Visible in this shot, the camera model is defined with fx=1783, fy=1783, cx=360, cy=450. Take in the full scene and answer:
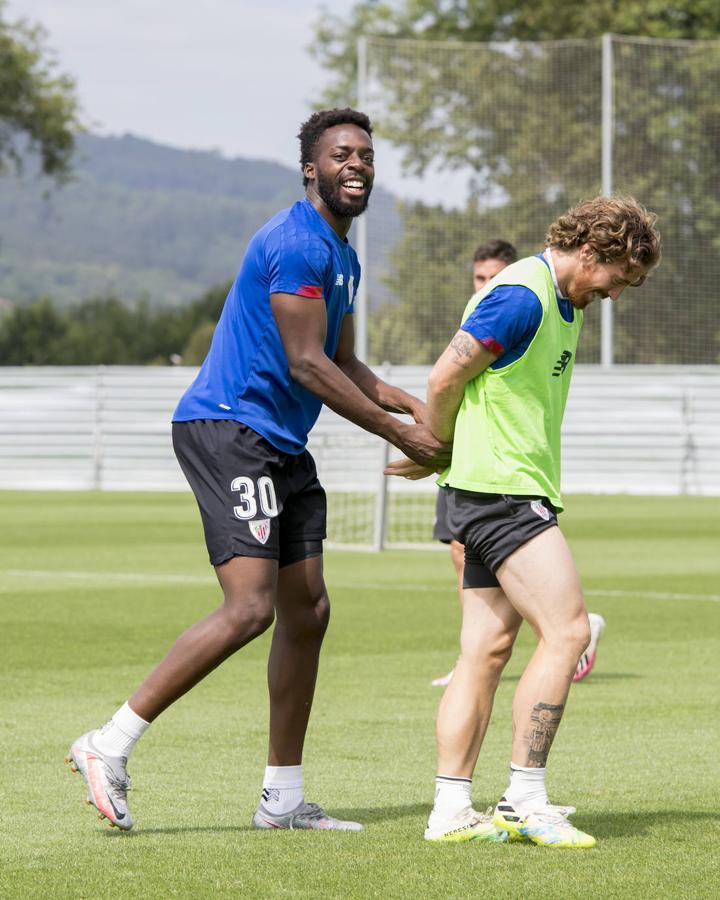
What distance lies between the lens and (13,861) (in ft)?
17.4

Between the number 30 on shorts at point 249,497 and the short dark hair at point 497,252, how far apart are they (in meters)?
4.32

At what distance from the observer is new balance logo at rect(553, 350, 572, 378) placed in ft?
18.5

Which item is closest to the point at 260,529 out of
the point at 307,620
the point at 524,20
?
the point at 307,620

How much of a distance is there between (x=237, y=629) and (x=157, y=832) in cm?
72

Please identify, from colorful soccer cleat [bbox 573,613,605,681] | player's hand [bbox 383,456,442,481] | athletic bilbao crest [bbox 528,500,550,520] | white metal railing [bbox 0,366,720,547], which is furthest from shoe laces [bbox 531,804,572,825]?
white metal railing [bbox 0,366,720,547]

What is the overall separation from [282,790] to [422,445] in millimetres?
1246

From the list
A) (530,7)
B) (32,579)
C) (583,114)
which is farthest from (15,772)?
(530,7)

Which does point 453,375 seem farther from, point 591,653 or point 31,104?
point 31,104

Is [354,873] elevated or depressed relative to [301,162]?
depressed

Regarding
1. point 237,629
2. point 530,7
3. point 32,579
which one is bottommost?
point 32,579

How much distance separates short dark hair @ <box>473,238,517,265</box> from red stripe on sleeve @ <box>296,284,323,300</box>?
4.19 meters

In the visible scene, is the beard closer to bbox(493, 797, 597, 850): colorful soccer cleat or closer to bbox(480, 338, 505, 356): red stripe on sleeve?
bbox(480, 338, 505, 356): red stripe on sleeve

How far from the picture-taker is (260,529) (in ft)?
18.7

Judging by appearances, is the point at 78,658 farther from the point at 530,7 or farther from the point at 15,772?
the point at 530,7
